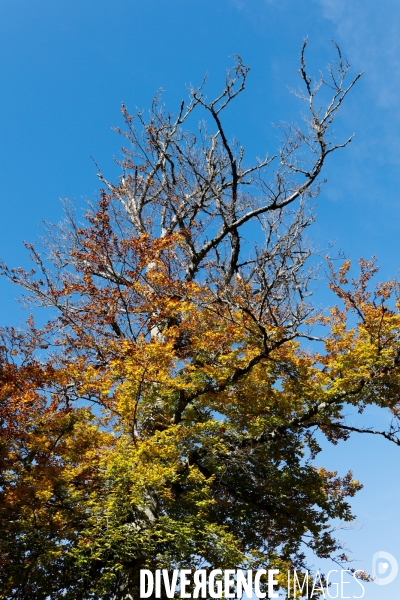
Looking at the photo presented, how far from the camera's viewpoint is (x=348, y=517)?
10.9 metres

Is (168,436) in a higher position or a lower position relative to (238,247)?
lower

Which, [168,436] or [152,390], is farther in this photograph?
[152,390]

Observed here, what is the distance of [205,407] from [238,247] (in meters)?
4.85

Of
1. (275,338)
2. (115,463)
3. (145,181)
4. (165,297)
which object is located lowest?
(115,463)

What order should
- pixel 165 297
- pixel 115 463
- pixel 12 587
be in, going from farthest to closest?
pixel 165 297 < pixel 115 463 < pixel 12 587

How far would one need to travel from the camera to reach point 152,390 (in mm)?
9672

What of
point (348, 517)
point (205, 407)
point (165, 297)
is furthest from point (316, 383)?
point (165, 297)

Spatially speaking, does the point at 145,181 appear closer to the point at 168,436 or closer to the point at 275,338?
the point at 275,338

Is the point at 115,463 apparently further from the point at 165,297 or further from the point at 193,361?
the point at 165,297

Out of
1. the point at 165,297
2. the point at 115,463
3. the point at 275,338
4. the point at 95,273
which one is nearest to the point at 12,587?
the point at 115,463

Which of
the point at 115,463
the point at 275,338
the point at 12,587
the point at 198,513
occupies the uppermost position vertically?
the point at 275,338

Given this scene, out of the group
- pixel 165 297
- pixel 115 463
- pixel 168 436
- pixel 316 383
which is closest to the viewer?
pixel 115 463

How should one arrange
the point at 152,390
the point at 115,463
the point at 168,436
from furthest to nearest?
1. the point at 152,390
2. the point at 168,436
3. the point at 115,463

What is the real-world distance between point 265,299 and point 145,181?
8.80 metres
